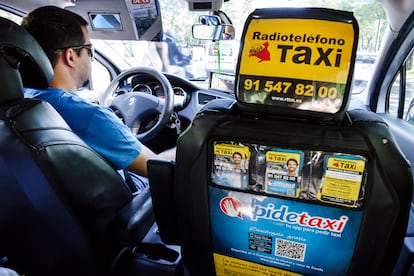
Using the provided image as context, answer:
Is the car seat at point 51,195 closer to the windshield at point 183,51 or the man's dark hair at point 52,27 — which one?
the man's dark hair at point 52,27

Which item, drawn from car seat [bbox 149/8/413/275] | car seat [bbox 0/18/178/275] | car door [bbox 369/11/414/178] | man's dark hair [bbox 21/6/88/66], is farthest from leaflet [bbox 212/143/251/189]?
car door [bbox 369/11/414/178]

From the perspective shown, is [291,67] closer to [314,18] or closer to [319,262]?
[314,18]

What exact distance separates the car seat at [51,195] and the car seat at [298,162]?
427mm

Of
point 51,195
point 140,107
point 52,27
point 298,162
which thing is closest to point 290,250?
point 298,162

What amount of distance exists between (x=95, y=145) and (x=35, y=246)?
1.37 ft

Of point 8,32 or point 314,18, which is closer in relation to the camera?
point 314,18

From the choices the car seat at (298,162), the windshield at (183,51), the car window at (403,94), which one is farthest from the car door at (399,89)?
the car seat at (298,162)

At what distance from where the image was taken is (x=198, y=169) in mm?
818

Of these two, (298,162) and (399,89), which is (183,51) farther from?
(298,162)

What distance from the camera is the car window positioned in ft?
7.11

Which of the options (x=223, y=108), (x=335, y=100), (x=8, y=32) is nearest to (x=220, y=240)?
(x=223, y=108)

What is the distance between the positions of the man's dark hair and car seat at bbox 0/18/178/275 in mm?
283

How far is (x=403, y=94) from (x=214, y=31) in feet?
4.52

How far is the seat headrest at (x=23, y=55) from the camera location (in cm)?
100
